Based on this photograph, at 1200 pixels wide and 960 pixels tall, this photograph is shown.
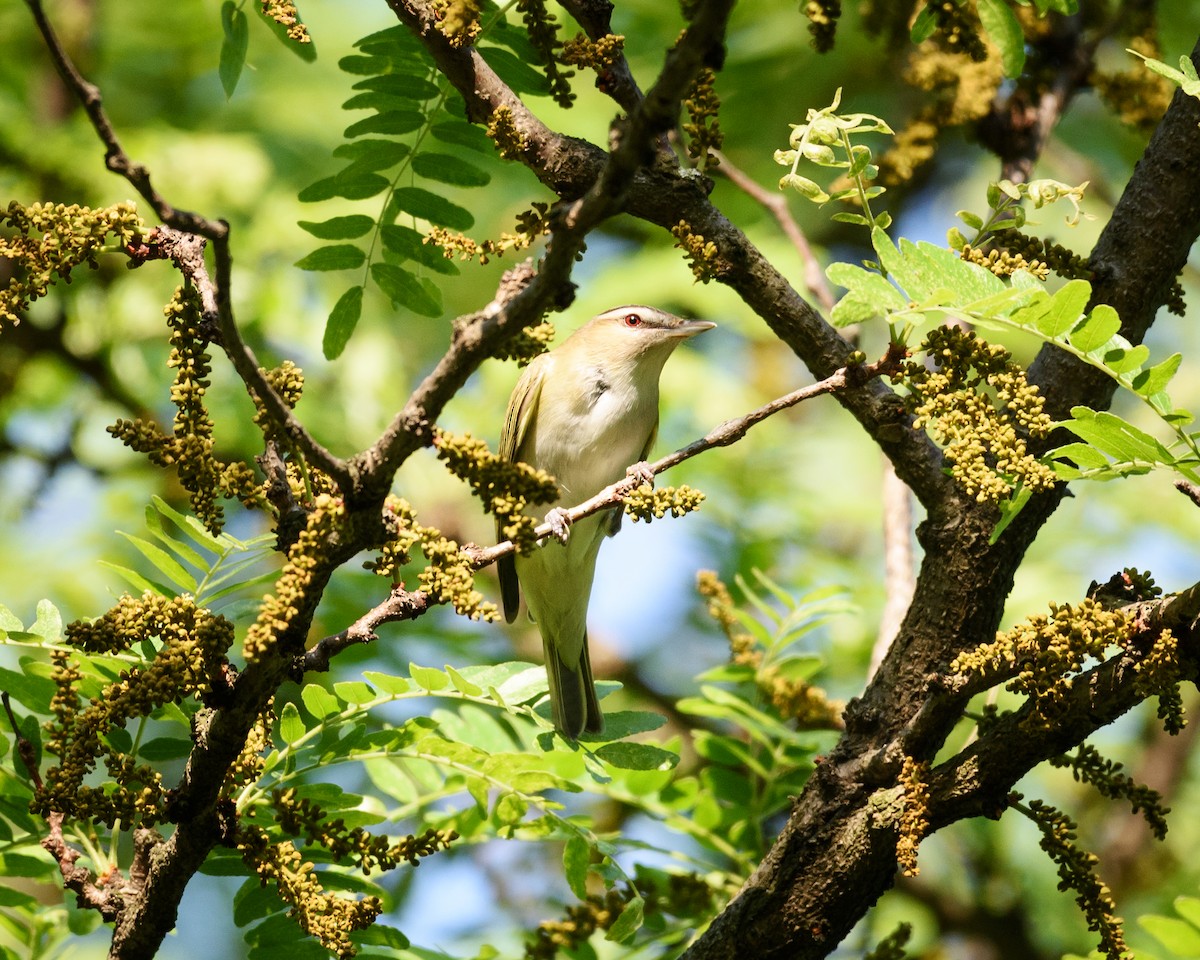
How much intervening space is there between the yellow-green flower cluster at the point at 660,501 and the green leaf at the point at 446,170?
4.08 ft

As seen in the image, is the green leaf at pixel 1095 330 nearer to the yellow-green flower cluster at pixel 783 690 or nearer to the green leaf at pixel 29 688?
the yellow-green flower cluster at pixel 783 690

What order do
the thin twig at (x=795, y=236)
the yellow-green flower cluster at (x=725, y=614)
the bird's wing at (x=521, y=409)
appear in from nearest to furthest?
the yellow-green flower cluster at (x=725, y=614)
the thin twig at (x=795, y=236)
the bird's wing at (x=521, y=409)

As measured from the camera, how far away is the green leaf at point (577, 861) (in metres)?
3.30

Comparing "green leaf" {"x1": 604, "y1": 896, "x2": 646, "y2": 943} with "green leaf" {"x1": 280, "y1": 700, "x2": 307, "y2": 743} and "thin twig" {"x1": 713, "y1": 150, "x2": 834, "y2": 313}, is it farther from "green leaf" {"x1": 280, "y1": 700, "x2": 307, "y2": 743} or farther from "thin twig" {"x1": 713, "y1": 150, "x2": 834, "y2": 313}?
"thin twig" {"x1": 713, "y1": 150, "x2": 834, "y2": 313}

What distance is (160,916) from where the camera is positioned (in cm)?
269

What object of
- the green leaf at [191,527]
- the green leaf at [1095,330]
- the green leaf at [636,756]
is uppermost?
the green leaf at [191,527]

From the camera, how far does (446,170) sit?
138 inches

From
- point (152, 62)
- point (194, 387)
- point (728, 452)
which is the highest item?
point (152, 62)

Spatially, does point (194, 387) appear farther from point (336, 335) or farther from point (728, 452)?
point (728, 452)

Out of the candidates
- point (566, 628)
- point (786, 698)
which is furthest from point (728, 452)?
point (786, 698)

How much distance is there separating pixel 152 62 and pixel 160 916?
6984 mm

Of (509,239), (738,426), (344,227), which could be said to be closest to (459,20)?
(509,239)

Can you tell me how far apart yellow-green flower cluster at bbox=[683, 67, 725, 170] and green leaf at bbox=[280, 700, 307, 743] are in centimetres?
163

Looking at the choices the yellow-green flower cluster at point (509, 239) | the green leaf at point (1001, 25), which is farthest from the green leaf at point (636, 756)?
the green leaf at point (1001, 25)
